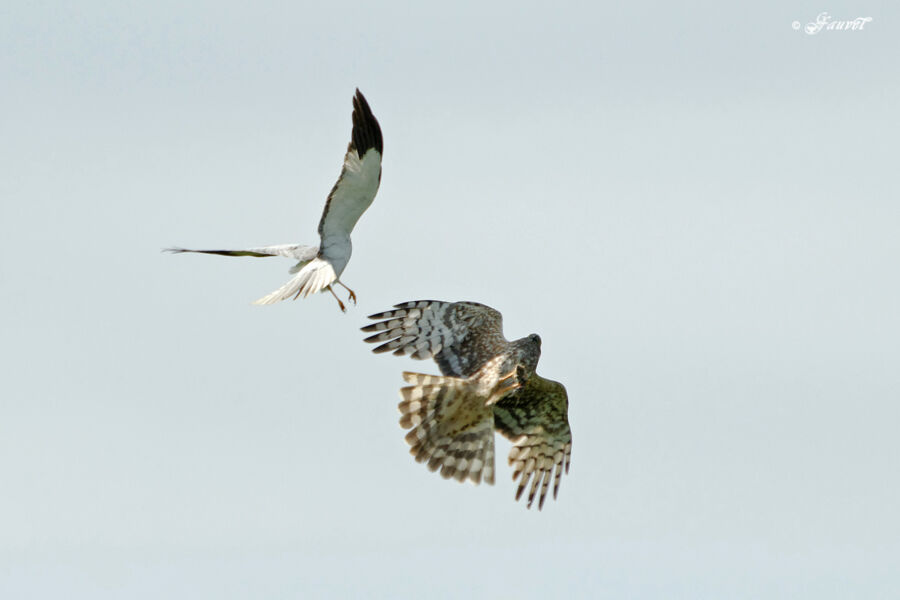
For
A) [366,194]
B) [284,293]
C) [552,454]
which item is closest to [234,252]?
[284,293]

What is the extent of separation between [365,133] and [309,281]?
74.2 inches

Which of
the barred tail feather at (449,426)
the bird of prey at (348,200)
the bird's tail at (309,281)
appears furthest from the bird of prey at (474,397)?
the bird of prey at (348,200)

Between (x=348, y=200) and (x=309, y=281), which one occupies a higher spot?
(x=348, y=200)

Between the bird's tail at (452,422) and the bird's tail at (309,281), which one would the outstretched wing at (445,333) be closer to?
the bird's tail at (452,422)

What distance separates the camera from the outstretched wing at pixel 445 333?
13.4 meters

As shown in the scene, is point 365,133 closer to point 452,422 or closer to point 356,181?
point 356,181

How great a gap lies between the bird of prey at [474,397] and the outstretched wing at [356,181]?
2.23m

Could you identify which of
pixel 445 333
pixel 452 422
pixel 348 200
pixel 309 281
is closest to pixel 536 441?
pixel 452 422

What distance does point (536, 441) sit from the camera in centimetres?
1379

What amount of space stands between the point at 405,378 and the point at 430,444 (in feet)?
2.37

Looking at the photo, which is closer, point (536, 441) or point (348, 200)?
point (536, 441)

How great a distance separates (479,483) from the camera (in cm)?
1367

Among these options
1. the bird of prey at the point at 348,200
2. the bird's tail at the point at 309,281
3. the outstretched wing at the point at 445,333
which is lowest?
the outstretched wing at the point at 445,333

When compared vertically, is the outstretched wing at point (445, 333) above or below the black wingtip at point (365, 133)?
below
